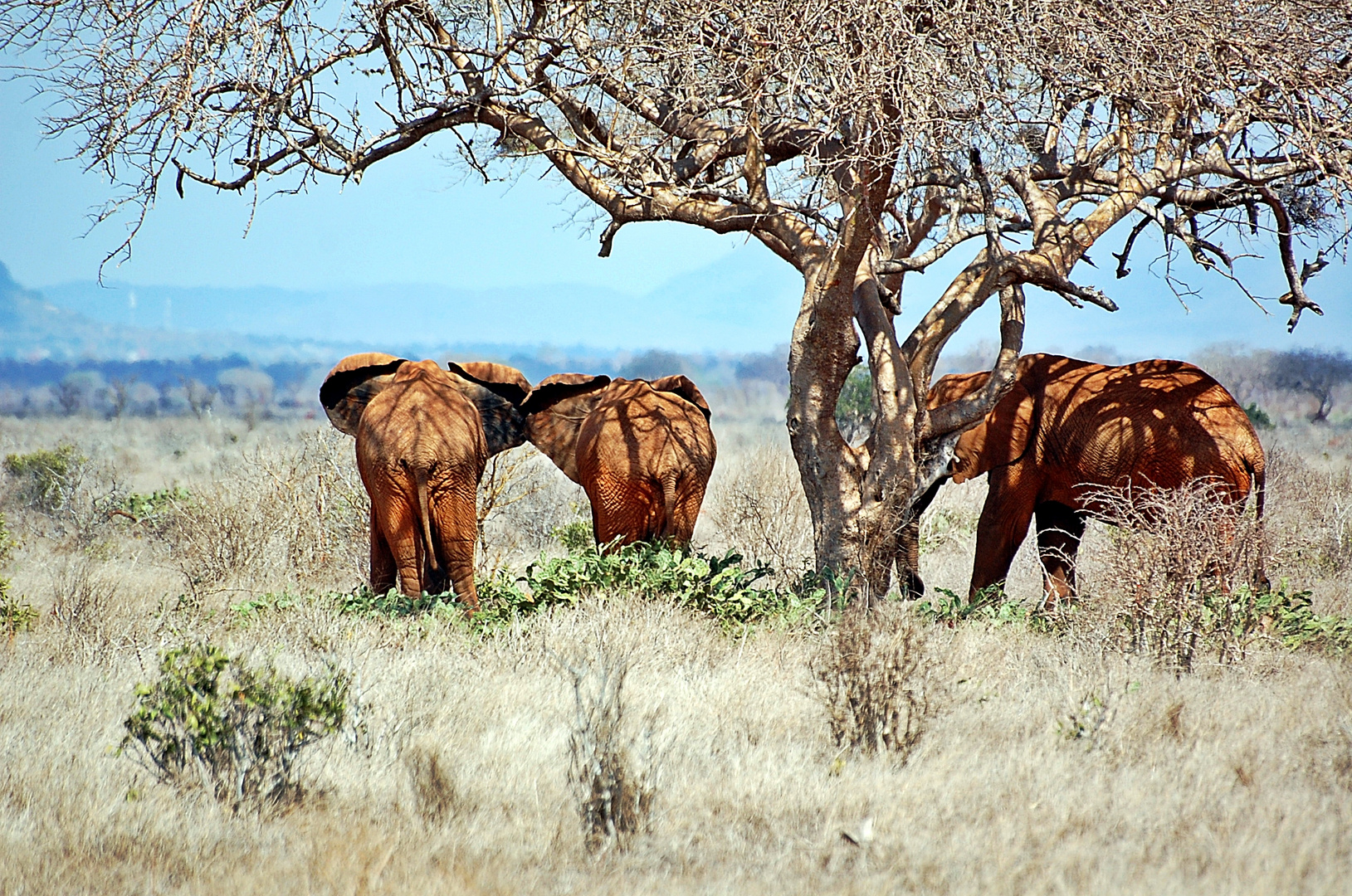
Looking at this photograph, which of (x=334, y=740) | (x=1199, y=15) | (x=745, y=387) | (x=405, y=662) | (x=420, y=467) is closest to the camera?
(x=334, y=740)

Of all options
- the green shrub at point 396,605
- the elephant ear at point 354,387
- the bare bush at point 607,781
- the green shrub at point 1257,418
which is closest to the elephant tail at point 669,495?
the green shrub at point 396,605

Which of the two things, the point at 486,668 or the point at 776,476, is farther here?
the point at 776,476

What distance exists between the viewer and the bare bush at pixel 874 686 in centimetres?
528

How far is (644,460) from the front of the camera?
8508 mm

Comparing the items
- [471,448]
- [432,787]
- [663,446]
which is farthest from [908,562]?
[432,787]

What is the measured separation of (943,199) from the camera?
9727 mm

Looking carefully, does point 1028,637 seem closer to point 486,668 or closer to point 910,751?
point 910,751

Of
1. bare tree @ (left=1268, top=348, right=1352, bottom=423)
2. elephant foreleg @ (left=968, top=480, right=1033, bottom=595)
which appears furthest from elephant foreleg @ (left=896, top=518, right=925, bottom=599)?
bare tree @ (left=1268, top=348, right=1352, bottom=423)

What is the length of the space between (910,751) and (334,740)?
262cm

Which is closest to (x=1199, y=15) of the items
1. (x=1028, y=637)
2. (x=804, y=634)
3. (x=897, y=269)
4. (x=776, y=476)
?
(x=897, y=269)

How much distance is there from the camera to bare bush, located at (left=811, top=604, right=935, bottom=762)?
208 inches

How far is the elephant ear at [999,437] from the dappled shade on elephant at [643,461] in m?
2.04

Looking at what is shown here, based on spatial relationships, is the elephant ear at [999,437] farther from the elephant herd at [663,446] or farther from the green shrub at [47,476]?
the green shrub at [47,476]

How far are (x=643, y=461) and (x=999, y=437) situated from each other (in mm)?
2854
